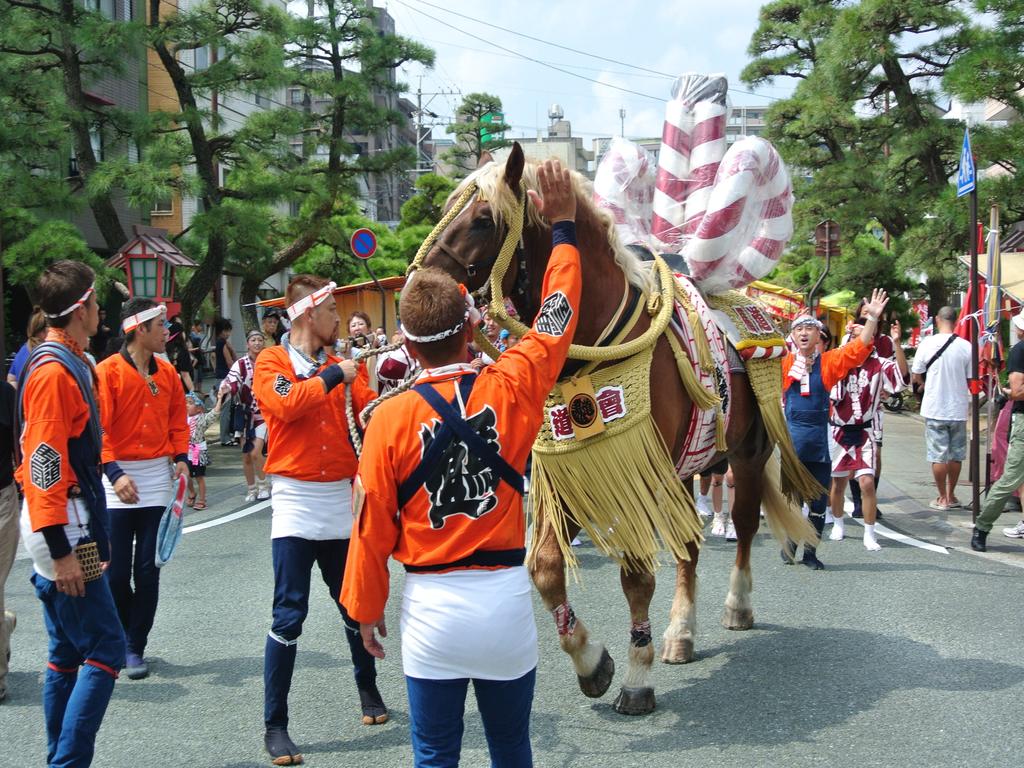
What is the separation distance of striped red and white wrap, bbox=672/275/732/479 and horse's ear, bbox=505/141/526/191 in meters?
1.13

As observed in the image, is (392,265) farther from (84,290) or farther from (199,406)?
(84,290)

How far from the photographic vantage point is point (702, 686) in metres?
4.86

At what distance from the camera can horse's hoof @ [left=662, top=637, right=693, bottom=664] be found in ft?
17.1

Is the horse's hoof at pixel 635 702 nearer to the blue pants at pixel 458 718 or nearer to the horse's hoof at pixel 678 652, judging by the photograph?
the horse's hoof at pixel 678 652

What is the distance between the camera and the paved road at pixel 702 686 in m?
4.11

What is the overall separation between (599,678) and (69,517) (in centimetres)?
223

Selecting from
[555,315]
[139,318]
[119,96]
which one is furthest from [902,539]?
[119,96]

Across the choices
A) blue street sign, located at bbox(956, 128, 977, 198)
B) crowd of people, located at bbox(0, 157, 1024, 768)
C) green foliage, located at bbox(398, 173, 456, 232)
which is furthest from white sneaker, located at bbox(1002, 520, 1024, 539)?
green foliage, located at bbox(398, 173, 456, 232)

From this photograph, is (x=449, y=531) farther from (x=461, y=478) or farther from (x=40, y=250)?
(x=40, y=250)

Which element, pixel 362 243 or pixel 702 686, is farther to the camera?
pixel 362 243

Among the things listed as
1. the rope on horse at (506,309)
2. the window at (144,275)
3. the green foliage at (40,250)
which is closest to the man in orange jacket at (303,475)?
the rope on horse at (506,309)

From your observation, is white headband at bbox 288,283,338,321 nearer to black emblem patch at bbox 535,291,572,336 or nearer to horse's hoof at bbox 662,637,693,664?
black emblem patch at bbox 535,291,572,336

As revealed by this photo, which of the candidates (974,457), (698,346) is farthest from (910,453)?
(698,346)

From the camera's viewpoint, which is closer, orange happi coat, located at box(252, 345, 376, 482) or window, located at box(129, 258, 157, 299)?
orange happi coat, located at box(252, 345, 376, 482)
